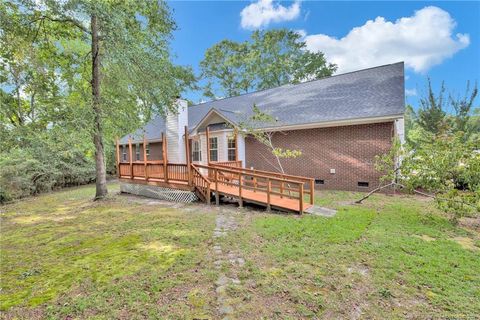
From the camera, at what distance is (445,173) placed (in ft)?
19.9

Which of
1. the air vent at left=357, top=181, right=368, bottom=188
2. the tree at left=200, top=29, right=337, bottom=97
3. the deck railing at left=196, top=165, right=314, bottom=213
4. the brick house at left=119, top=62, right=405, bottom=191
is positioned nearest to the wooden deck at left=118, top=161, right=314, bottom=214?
the deck railing at left=196, top=165, right=314, bottom=213

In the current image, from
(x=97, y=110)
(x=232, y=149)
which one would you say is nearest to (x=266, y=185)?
(x=232, y=149)

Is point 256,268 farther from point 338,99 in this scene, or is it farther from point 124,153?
point 124,153

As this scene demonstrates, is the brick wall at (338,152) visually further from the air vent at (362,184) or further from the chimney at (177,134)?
the chimney at (177,134)

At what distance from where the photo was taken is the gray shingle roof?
9922mm

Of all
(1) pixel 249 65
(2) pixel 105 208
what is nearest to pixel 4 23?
(2) pixel 105 208

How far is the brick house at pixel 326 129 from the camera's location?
9.78 metres

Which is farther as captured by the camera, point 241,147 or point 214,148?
point 214,148

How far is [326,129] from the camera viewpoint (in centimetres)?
1082

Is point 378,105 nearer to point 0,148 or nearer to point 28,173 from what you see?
point 0,148

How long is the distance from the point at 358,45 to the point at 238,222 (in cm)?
1968

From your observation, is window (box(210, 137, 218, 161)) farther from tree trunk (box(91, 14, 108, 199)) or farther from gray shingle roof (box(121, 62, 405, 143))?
tree trunk (box(91, 14, 108, 199))

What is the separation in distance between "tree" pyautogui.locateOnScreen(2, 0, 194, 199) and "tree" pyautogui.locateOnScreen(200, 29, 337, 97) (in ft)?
65.5

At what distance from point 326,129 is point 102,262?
9727mm
